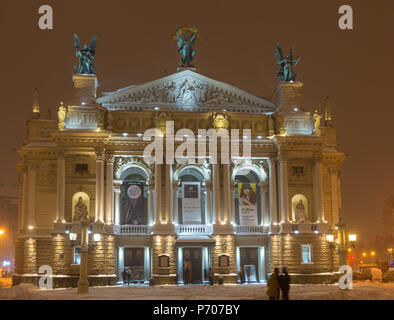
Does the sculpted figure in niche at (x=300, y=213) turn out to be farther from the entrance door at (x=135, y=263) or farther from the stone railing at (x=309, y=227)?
the entrance door at (x=135, y=263)

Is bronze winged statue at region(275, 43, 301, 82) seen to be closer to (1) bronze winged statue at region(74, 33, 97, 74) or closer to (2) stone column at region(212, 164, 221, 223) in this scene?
(2) stone column at region(212, 164, 221, 223)

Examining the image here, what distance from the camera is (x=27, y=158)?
53.9m

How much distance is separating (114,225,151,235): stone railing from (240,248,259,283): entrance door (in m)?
8.69

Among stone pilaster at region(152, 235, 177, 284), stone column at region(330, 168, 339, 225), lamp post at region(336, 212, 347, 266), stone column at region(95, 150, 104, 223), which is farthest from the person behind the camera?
stone column at region(330, 168, 339, 225)

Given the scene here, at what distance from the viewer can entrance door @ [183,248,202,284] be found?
52.6 metres

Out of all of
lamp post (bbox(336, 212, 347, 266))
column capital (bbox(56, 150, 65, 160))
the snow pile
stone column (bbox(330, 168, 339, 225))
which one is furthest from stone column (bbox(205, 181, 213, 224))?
the snow pile

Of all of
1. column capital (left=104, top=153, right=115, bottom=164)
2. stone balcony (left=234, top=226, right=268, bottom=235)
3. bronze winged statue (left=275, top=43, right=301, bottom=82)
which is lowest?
stone balcony (left=234, top=226, right=268, bottom=235)

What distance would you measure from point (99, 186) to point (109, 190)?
3.14 ft

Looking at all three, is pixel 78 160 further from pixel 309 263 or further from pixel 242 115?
pixel 309 263
